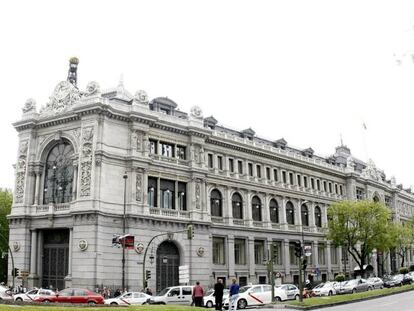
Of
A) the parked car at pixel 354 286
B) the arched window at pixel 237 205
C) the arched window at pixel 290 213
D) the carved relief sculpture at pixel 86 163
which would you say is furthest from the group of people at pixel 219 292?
the arched window at pixel 290 213

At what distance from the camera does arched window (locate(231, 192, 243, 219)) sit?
66.8 meters

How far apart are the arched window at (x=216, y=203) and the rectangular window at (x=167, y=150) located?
8020 mm

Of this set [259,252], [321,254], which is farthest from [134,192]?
[321,254]

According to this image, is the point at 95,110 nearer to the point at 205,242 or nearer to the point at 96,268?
the point at 96,268

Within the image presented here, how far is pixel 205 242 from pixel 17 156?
22552 millimetres

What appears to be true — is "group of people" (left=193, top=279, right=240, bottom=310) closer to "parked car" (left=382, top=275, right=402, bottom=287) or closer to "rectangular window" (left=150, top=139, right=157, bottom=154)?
"rectangular window" (left=150, top=139, right=157, bottom=154)

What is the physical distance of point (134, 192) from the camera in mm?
53344

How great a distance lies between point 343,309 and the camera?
33188mm

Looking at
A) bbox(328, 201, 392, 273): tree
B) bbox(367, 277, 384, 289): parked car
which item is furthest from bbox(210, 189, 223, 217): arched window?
bbox(328, 201, 392, 273): tree

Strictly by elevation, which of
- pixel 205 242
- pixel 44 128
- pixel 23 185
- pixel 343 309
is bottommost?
pixel 343 309

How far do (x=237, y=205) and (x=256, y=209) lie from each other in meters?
3.97

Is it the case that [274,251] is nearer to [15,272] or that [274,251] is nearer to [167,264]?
[167,264]

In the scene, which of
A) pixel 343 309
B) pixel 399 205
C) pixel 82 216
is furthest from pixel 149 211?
pixel 399 205

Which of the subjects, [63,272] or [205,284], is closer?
[63,272]
